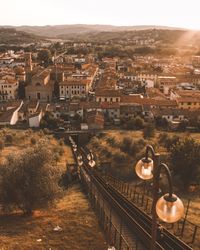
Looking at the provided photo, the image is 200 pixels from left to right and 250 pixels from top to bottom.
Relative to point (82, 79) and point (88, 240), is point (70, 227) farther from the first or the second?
point (82, 79)

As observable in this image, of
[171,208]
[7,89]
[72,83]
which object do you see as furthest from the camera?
[7,89]

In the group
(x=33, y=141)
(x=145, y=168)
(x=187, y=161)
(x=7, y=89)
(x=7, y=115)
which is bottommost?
(x=33, y=141)

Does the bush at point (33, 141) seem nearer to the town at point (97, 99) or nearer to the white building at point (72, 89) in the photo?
the town at point (97, 99)

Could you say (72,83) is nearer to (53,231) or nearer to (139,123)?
(139,123)

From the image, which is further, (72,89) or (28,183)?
(72,89)

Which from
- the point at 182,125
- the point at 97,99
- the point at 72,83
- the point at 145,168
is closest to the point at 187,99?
the point at 182,125

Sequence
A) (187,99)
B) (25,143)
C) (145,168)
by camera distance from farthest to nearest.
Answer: (187,99) < (25,143) < (145,168)

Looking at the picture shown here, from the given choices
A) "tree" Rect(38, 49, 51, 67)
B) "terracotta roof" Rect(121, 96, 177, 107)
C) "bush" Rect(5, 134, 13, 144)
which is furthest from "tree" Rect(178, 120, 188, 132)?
"tree" Rect(38, 49, 51, 67)
